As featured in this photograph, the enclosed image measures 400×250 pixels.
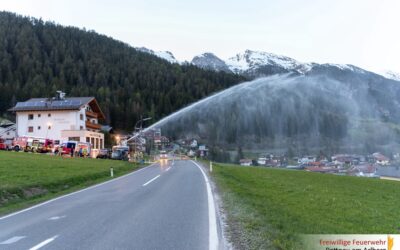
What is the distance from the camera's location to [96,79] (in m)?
179

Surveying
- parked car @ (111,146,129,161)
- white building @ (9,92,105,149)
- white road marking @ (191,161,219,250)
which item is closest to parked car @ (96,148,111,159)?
parked car @ (111,146,129,161)

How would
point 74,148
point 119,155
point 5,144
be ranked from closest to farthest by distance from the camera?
point 119,155, point 74,148, point 5,144

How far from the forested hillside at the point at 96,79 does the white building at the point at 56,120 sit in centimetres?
5020

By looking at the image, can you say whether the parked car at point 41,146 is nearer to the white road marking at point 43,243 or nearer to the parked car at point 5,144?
the parked car at point 5,144

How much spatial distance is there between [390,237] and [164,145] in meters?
130

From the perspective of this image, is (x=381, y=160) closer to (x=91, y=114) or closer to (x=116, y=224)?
(x=91, y=114)

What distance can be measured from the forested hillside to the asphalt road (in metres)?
125

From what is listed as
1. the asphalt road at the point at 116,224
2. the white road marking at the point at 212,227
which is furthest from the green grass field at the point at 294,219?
the asphalt road at the point at 116,224

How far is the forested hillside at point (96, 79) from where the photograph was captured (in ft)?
469

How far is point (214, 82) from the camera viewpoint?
613 ft

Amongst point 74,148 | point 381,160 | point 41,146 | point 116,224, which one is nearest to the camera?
point 116,224

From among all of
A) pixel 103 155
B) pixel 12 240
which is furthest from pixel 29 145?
pixel 12 240

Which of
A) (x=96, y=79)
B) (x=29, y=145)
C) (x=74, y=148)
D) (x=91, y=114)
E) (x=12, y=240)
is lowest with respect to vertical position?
(x=12, y=240)

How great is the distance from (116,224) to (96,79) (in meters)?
174
